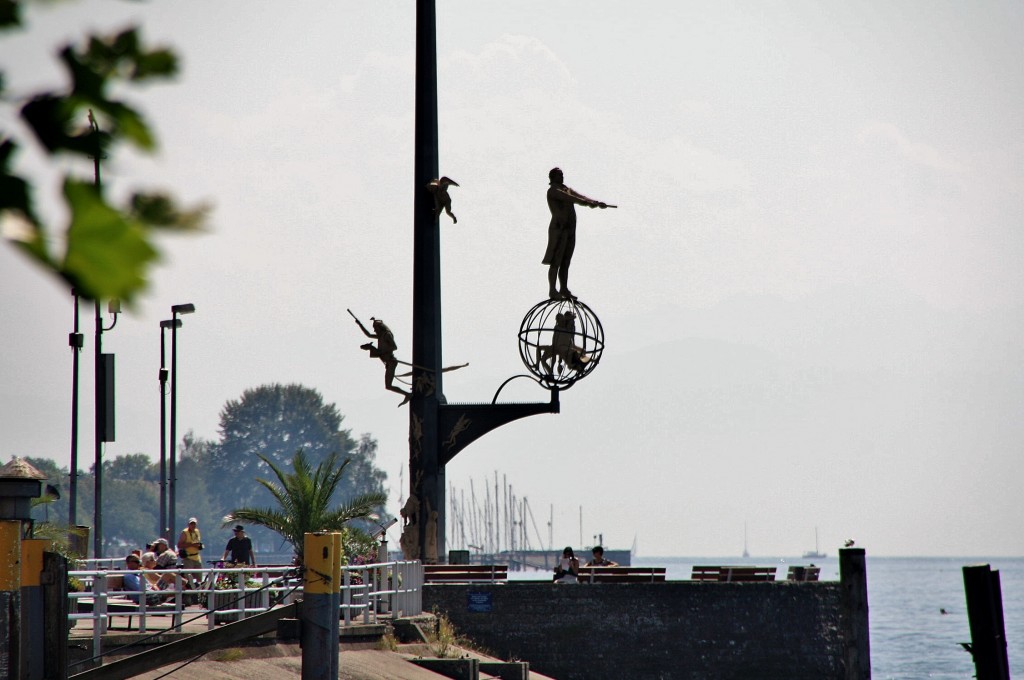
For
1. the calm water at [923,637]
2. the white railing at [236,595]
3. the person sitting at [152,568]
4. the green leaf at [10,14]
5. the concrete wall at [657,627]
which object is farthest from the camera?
the calm water at [923,637]

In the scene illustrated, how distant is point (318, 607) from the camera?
Answer: 15086mm

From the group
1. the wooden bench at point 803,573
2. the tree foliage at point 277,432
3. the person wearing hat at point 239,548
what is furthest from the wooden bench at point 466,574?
the tree foliage at point 277,432

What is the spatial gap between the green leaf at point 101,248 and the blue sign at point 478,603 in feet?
89.3

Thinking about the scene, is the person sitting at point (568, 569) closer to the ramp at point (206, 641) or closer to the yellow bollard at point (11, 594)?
the ramp at point (206, 641)

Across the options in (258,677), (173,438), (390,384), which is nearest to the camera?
(258,677)

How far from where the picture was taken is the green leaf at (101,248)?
1937 mm

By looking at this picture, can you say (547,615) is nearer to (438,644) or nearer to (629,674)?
(629,674)

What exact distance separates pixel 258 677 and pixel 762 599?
13397mm

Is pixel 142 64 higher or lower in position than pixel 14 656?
higher

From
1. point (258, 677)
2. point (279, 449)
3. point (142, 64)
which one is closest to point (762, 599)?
point (258, 677)

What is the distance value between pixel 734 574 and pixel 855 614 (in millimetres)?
6922

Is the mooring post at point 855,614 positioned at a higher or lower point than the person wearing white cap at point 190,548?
lower

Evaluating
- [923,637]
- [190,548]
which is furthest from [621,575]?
[923,637]

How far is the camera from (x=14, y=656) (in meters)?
13.5
